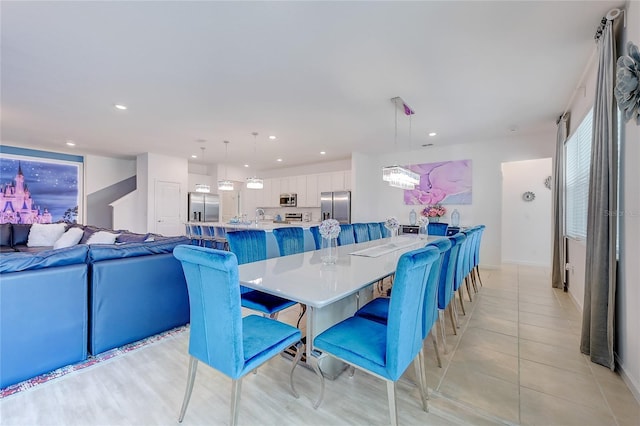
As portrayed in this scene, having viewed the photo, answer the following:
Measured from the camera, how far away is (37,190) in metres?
6.25

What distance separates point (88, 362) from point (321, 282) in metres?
1.93

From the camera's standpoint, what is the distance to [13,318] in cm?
177

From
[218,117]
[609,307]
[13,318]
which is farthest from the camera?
[218,117]

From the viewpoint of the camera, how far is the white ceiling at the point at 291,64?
1982 millimetres

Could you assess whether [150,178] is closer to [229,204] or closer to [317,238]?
[229,204]

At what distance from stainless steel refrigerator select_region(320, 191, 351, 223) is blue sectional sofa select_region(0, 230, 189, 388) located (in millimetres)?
4595

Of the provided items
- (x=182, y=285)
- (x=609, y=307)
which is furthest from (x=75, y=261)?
(x=609, y=307)

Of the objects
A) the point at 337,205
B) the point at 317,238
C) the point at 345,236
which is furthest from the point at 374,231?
the point at 337,205

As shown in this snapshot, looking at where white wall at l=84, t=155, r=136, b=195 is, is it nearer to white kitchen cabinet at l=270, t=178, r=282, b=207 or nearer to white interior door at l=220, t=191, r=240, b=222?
white interior door at l=220, t=191, r=240, b=222

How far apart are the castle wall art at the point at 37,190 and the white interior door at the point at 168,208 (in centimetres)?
194

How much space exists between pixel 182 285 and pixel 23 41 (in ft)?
8.05

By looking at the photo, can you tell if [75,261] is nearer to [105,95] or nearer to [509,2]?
[105,95]

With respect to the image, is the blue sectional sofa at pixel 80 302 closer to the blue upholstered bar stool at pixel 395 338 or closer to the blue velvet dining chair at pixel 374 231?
the blue upholstered bar stool at pixel 395 338

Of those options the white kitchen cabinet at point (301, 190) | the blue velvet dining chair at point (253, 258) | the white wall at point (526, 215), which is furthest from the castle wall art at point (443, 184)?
the blue velvet dining chair at point (253, 258)
